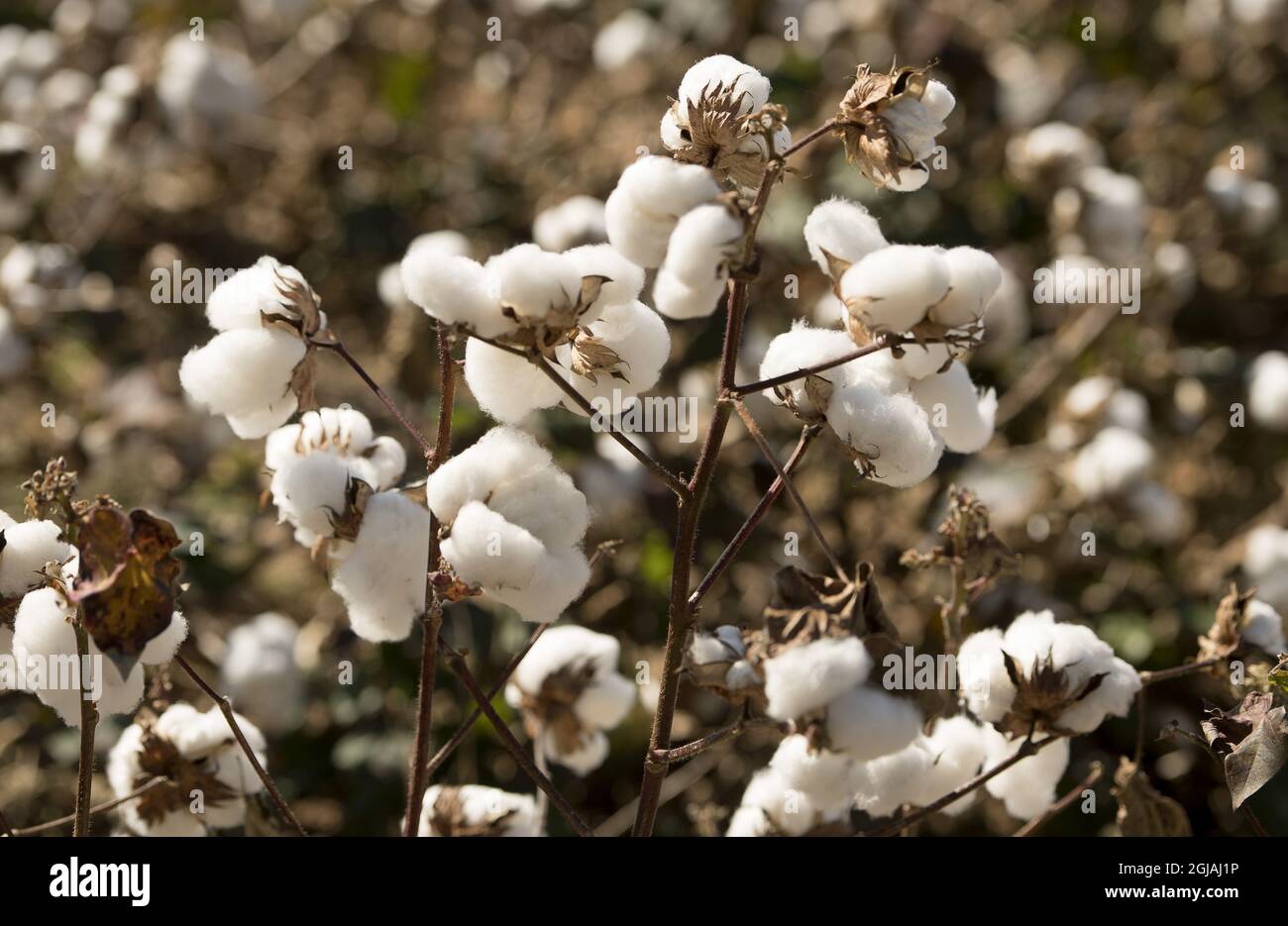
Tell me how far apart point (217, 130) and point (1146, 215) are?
1799mm

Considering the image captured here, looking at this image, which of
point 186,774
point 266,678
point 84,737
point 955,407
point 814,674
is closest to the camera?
point 814,674

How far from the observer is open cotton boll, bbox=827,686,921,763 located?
0.77 meters

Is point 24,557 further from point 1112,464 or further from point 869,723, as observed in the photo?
point 1112,464

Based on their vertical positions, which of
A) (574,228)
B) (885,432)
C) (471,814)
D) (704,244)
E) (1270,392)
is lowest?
(471,814)

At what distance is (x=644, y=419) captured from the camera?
1.24m

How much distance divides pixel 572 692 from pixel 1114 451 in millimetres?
1085

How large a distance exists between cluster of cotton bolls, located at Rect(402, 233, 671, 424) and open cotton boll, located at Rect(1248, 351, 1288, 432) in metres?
1.59

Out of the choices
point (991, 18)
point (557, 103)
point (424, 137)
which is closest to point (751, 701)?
point (424, 137)

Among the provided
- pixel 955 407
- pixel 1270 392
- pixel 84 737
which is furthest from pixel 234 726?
pixel 1270 392

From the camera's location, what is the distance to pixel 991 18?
11.5 feet

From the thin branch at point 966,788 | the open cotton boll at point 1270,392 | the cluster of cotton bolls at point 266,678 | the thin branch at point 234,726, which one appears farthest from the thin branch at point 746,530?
the open cotton boll at point 1270,392

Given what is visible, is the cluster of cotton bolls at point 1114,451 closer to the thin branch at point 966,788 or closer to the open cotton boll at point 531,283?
the thin branch at point 966,788

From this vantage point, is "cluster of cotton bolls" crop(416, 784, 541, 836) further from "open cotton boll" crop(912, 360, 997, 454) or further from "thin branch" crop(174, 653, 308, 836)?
"open cotton boll" crop(912, 360, 997, 454)

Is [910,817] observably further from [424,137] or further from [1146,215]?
[424,137]
